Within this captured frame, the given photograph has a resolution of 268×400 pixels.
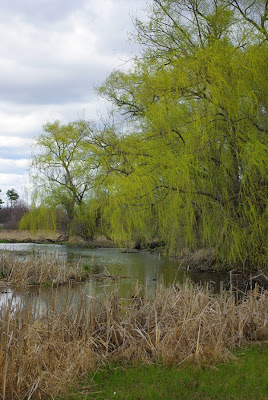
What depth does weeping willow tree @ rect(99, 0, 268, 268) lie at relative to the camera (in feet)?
30.5

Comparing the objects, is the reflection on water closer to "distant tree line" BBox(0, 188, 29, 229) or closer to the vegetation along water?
the vegetation along water

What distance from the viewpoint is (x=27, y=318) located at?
446 centimetres

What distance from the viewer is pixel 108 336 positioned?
5527mm

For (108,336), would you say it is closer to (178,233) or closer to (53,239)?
(178,233)

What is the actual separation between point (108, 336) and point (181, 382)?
1.32 m

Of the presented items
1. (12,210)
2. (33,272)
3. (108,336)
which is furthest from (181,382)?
(12,210)

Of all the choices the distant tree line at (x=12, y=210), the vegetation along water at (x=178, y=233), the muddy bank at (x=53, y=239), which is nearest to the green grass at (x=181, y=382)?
the vegetation along water at (x=178, y=233)

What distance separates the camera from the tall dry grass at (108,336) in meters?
4.19

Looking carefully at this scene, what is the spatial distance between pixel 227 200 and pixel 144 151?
2891 millimetres

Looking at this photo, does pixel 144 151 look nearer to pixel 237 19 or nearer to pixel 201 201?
pixel 201 201

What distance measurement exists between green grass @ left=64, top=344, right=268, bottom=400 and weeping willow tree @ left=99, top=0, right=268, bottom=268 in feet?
14.8

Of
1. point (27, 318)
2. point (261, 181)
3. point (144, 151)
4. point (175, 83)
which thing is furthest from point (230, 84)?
point (27, 318)

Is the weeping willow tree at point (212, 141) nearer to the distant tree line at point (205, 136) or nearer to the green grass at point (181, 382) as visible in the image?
the distant tree line at point (205, 136)

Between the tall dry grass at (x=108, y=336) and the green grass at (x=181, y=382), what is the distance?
0.18 metres
